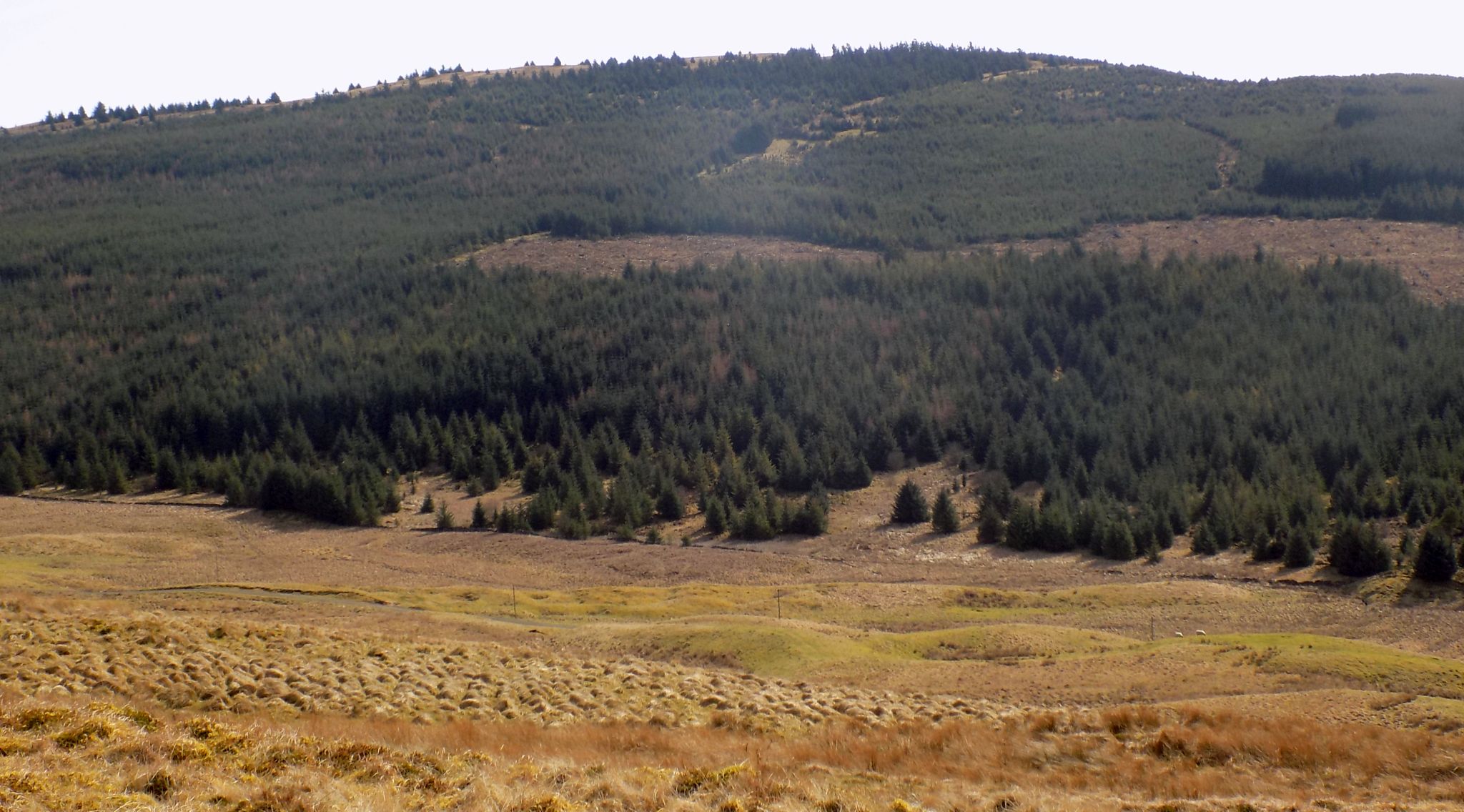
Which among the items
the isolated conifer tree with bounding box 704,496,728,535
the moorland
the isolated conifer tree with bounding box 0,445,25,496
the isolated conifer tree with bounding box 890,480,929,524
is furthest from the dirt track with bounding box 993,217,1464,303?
the isolated conifer tree with bounding box 0,445,25,496

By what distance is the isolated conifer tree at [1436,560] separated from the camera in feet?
113

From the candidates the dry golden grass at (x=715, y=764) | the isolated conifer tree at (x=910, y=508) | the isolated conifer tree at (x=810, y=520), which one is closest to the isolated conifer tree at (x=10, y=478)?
the isolated conifer tree at (x=810, y=520)

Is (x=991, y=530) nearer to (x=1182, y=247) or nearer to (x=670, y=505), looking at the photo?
(x=670, y=505)

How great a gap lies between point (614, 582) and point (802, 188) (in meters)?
80.3

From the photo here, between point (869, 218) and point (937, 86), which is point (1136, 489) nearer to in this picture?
point (869, 218)

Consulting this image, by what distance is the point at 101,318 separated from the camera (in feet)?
309

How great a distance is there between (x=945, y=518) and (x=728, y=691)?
30307 millimetres

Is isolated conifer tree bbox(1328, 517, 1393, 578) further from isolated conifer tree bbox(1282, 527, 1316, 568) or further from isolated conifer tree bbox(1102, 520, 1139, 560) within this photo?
isolated conifer tree bbox(1102, 520, 1139, 560)

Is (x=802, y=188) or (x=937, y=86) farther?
(x=937, y=86)

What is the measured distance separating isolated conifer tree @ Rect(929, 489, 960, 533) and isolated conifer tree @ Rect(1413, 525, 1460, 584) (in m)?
20.4

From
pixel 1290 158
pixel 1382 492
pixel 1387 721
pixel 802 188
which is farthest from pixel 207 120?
pixel 1387 721

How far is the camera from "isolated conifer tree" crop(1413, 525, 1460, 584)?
34.5 meters

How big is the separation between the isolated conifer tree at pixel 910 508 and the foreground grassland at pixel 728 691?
12005mm

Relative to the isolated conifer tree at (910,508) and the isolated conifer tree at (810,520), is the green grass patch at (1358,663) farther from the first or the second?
the isolated conifer tree at (810,520)
